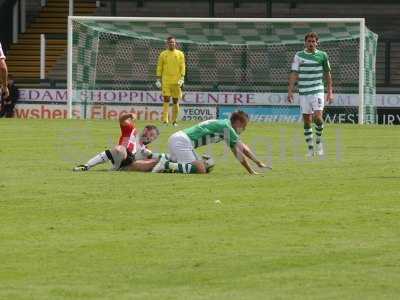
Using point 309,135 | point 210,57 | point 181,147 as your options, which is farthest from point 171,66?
point 181,147

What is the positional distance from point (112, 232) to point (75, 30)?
26539mm

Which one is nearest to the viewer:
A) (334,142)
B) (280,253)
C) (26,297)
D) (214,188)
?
(26,297)

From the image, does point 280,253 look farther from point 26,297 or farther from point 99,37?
point 99,37

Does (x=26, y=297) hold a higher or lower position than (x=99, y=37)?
lower

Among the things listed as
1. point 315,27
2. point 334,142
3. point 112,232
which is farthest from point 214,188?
point 315,27

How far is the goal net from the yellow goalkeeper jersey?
143 inches

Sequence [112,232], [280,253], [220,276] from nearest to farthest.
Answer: [220,276], [280,253], [112,232]

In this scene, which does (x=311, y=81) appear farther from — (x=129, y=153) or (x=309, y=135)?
(x=129, y=153)

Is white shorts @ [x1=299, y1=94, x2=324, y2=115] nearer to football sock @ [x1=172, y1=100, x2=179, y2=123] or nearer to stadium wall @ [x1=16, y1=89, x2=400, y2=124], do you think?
football sock @ [x1=172, y1=100, x2=179, y2=123]

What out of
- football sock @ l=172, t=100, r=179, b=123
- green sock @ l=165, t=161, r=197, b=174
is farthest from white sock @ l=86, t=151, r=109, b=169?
football sock @ l=172, t=100, r=179, b=123

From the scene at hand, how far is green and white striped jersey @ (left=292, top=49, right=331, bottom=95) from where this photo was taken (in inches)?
949

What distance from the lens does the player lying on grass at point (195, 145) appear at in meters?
18.8

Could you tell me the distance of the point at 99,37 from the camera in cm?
3912

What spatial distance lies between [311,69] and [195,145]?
17.7ft
